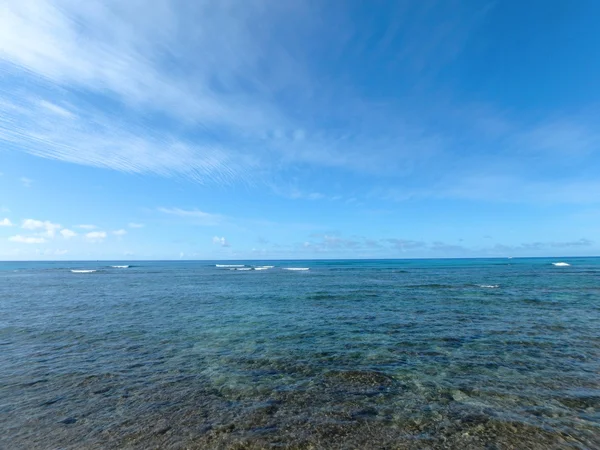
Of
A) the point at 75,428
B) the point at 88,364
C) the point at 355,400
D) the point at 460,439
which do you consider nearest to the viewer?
the point at 460,439

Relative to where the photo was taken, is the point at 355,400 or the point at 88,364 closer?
the point at 355,400

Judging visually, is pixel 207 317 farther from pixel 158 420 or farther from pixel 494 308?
pixel 494 308

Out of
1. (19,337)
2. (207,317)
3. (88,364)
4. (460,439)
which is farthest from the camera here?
(207,317)

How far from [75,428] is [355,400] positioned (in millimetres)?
8072

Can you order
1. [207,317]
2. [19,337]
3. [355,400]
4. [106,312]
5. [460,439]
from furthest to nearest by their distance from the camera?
[106,312] → [207,317] → [19,337] → [355,400] → [460,439]

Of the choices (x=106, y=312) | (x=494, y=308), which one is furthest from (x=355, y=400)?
(x=106, y=312)

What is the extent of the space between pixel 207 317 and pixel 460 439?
20.1m

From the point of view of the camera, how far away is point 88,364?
1350 cm

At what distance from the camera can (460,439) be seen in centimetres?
786

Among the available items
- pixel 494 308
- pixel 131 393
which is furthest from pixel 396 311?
pixel 131 393

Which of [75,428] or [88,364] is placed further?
[88,364]

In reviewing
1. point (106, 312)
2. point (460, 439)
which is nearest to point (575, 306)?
point (460, 439)

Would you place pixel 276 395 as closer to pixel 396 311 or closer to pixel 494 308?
pixel 396 311

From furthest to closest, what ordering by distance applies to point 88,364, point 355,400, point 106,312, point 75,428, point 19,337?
point 106,312, point 19,337, point 88,364, point 355,400, point 75,428
